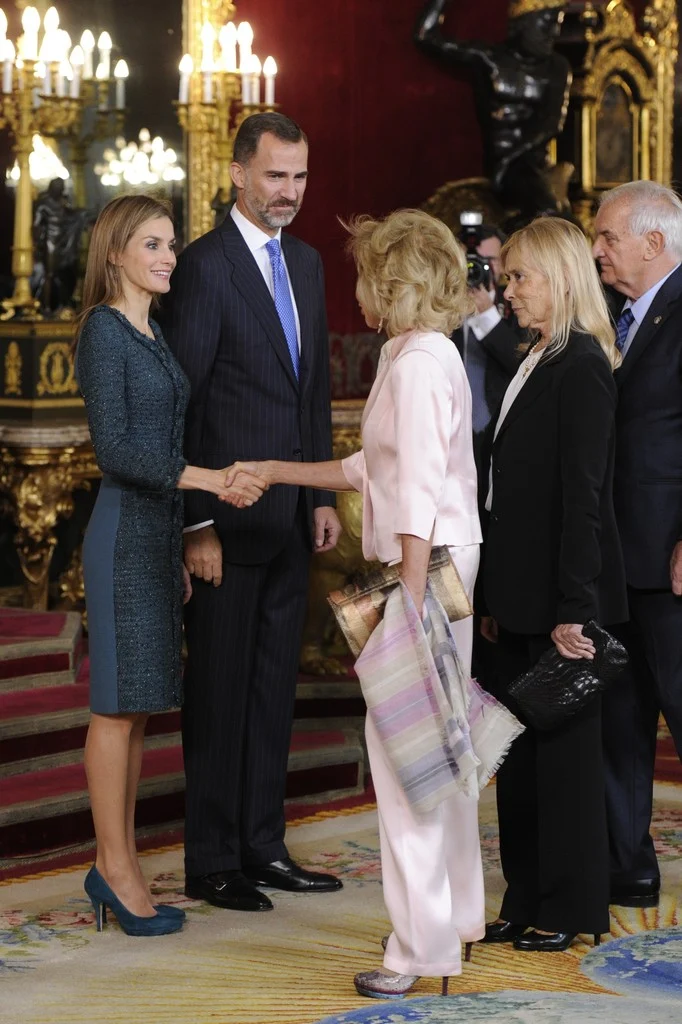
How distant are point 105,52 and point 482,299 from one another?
10.4 ft

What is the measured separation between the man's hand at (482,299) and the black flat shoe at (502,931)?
2.00 metres

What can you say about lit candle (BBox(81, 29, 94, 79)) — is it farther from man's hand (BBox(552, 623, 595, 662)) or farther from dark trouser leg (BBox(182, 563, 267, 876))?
man's hand (BBox(552, 623, 595, 662))

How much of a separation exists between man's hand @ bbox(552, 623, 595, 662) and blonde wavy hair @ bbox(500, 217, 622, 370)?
598 mm

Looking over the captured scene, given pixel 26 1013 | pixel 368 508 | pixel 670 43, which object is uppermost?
pixel 670 43

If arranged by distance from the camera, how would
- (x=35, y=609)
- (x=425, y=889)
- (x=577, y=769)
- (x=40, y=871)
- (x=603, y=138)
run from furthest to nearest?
(x=603, y=138) → (x=35, y=609) → (x=40, y=871) → (x=577, y=769) → (x=425, y=889)

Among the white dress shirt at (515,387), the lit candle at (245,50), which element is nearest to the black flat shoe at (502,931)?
the white dress shirt at (515,387)

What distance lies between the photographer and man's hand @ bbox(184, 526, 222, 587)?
4.21m

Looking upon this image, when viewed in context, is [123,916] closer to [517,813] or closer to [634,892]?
[517,813]

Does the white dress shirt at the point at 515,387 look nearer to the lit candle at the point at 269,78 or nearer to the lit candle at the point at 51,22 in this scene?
the lit candle at the point at 51,22

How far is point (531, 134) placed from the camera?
29.1 feet

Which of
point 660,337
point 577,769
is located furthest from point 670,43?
point 577,769

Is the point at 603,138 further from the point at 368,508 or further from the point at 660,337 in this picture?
the point at 368,508

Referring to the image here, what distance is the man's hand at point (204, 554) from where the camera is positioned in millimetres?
4211

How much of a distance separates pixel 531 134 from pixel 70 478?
11.0ft
